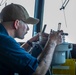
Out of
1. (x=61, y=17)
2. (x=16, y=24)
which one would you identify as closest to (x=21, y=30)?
(x=16, y=24)

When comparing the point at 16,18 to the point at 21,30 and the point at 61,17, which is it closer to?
the point at 21,30

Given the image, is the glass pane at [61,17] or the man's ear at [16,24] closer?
the man's ear at [16,24]

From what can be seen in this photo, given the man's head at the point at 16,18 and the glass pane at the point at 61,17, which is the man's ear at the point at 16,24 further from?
the glass pane at the point at 61,17

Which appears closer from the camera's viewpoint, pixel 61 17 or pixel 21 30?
pixel 21 30

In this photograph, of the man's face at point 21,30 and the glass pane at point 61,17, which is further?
the glass pane at point 61,17

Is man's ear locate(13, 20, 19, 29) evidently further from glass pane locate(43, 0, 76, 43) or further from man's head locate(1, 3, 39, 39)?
glass pane locate(43, 0, 76, 43)

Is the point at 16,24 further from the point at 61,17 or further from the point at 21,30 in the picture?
the point at 61,17

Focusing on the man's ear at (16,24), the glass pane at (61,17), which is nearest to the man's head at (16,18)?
the man's ear at (16,24)

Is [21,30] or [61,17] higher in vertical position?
[61,17]

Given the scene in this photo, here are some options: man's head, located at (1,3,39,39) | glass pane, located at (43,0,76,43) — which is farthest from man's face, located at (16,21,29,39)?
glass pane, located at (43,0,76,43)

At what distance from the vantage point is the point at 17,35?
1.40 m

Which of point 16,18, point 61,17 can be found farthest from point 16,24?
point 61,17

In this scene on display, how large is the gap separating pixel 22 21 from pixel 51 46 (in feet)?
0.93

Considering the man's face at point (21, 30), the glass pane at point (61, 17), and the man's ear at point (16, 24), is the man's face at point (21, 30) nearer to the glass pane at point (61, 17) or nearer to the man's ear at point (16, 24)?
the man's ear at point (16, 24)
